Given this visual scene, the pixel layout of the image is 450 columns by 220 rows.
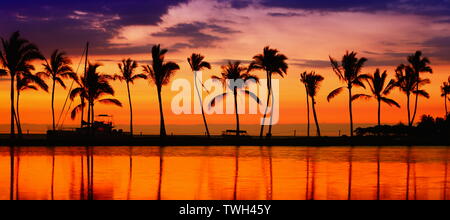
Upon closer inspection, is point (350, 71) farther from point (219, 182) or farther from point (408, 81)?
point (219, 182)

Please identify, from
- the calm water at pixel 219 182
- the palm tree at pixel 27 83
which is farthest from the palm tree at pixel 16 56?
the calm water at pixel 219 182

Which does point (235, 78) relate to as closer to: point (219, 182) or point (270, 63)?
point (270, 63)

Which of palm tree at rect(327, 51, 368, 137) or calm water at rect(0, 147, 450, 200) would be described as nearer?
calm water at rect(0, 147, 450, 200)

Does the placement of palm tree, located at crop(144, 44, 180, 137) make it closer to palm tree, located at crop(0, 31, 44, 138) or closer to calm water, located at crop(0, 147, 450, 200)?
palm tree, located at crop(0, 31, 44, 138)

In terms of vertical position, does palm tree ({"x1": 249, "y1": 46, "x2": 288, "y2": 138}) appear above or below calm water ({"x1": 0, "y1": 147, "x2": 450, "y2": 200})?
Answer: above

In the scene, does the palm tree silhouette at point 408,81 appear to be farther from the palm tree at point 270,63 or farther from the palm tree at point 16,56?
the palm tree at point 16,56

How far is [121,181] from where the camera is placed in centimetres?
1962

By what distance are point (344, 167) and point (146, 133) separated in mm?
60603

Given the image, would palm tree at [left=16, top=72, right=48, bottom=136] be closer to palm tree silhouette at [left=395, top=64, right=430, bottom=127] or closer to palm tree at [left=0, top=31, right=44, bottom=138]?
palm tree at [left=0, top=31, right=44, bottom=138]

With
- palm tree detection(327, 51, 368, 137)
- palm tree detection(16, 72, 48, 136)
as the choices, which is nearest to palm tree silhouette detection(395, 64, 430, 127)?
palm tree detection(327, 51, 368, 137)

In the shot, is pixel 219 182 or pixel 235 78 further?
pixel 235 78

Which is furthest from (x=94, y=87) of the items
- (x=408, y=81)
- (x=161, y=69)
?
(x=408, y=81)
